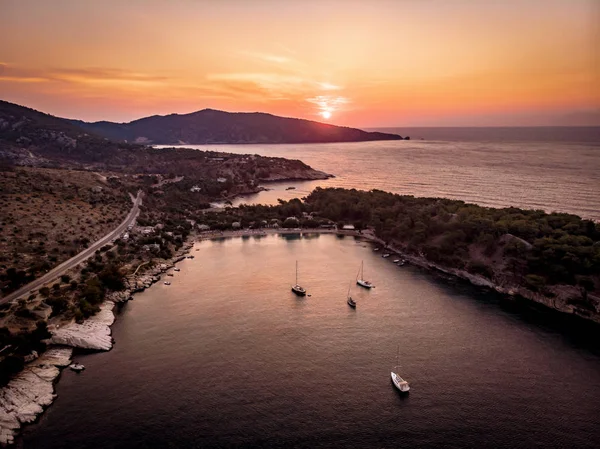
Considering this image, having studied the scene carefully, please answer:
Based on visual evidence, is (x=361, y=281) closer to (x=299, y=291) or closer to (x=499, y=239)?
(x=299, y=291)

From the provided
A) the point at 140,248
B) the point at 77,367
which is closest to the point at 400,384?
the point at 77,367

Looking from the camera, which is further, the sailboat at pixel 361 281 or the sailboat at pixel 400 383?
the sailboat at pixel 361 281

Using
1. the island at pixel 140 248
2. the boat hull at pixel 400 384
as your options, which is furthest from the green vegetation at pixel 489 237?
the boat hull at pixel 400 384

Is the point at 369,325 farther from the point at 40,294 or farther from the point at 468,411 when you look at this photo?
the point at 40,294

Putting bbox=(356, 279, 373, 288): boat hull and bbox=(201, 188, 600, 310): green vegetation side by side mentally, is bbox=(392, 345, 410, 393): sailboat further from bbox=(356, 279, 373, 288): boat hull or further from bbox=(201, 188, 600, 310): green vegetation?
bbox=(201, 188, 600, 310): green vegetation

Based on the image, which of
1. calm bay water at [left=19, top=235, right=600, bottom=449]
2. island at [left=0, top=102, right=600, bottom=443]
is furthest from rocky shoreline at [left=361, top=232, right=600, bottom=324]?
calm bay water at [left=19, top=235, right=600, bottom=449]

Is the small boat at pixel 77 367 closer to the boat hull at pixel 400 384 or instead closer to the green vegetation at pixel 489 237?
the boat hull at pixel 400 384

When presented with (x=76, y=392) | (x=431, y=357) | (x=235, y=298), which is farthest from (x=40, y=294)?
(x=431, y=357)

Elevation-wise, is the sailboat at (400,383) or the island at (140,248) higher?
the island at (140,248)
